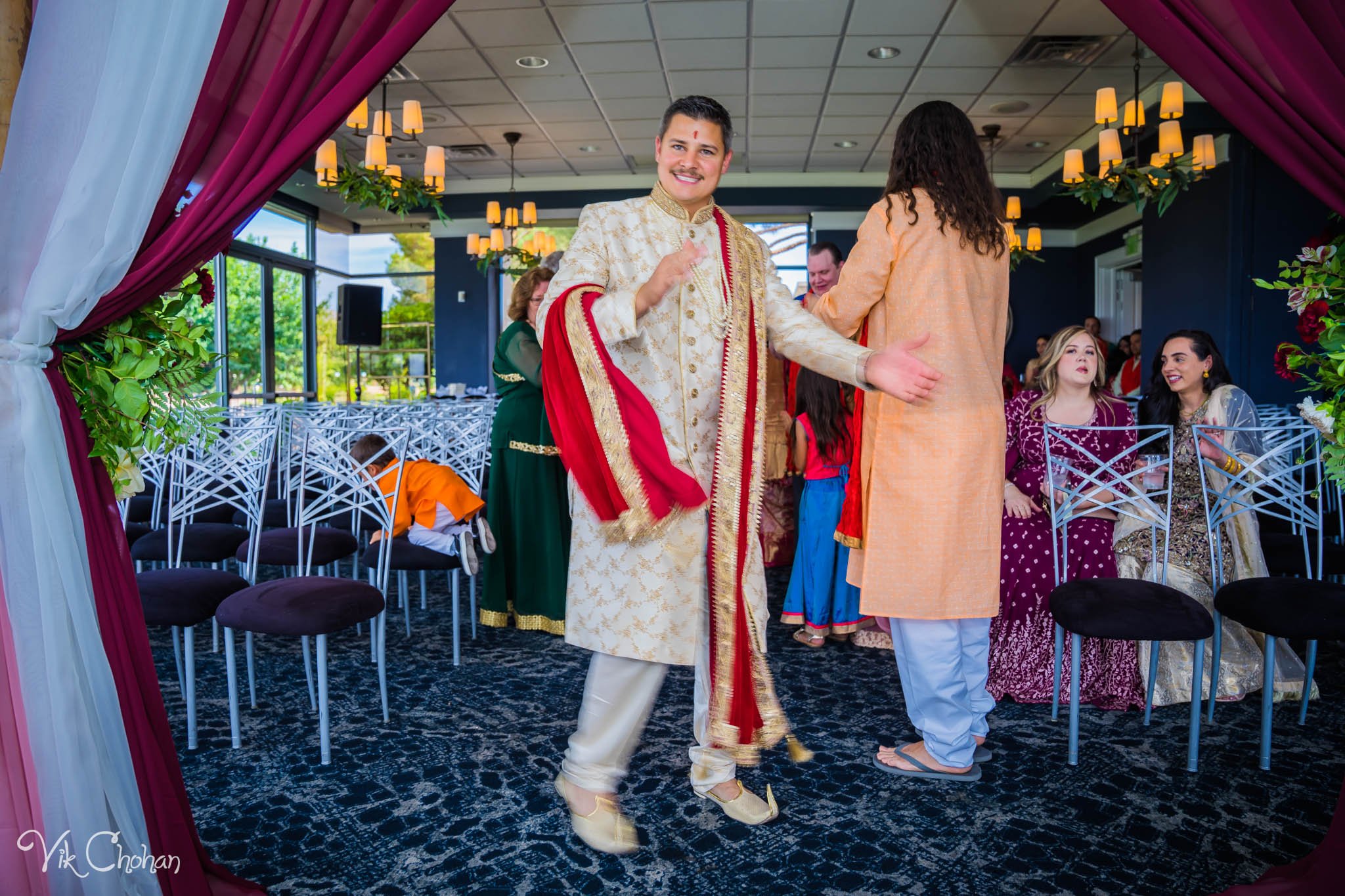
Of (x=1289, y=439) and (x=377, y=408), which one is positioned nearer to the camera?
(x=1289, y=439)

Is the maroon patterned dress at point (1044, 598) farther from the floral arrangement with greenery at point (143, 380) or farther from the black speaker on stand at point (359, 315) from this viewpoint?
the black speaker on stand at point (359, 315)

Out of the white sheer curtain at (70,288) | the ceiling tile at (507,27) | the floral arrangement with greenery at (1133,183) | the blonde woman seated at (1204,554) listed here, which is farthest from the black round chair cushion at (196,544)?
the floral arrangement with greenery at (1133,183)

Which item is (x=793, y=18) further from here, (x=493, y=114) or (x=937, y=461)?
(x=937, y=461)

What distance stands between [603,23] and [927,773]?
5480 millimetres

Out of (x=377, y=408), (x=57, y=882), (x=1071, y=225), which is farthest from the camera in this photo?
(x=1071, y=225)

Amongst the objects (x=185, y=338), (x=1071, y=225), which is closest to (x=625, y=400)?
(x=185, y=338)

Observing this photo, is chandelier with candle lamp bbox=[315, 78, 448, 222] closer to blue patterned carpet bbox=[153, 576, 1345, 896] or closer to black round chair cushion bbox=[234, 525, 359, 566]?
black round chair cushion bbox=[234, 525, 359, 566]

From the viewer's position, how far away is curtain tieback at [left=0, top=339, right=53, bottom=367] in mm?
1454

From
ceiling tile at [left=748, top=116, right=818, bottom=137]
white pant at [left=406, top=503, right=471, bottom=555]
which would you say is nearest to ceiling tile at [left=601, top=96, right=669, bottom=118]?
ceiling tile at [left=748, top=116, right=818, bottom=137]

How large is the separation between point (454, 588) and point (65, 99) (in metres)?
2.31

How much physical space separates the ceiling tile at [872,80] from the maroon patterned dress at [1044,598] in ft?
15.7

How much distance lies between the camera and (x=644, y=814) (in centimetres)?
217

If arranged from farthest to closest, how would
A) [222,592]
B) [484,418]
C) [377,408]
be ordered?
[377,408]
[484,418]
[222,592]

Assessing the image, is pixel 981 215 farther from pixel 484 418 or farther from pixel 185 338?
pixel 484 418
